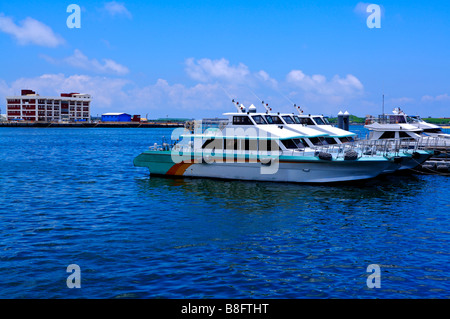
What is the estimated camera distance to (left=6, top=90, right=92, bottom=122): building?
181 metres

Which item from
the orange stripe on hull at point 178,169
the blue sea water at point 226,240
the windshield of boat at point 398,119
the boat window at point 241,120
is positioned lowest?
the blue sea water at point 226,240

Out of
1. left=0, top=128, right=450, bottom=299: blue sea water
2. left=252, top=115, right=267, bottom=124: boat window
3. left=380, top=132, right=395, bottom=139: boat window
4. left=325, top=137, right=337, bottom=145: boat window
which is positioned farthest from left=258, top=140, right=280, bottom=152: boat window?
left=380, top=132, right=395, bottom=139: boat window

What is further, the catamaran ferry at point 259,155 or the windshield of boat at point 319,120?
the windshield of boat at point 319,120

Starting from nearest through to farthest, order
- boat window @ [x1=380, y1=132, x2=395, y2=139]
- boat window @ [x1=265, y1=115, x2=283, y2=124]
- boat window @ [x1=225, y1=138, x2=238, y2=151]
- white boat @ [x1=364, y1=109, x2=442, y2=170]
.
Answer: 1. boat window @ [x1=225, y1=138, x2=238, y2=151]
2. boat window @ [x1=265, y1=115, x2=283, y2=124]
3. white boat @ [x1=364, y1=109, x2=442, y2=170]
4. boat window @ [x1=380, y1=132, x2=395, y2=139]

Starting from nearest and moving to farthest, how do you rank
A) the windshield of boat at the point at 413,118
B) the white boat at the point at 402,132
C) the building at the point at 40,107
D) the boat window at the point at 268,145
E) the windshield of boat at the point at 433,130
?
the boat window at the point at 268,145
the white boat at the point at 402,132
the windshield of boat at the point at 413,118
the windshield of boat at the point at 433,130
the building at the point at 40,107

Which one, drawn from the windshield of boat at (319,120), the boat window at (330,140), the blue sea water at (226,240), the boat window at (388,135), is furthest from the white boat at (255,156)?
the boat window at (388,135)

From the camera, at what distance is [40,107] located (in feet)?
595

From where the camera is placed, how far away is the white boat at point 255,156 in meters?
27.3

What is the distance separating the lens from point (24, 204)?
23.2m

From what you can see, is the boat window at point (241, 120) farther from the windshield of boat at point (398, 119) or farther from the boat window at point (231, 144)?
the windshield of boat at point (398, 119)

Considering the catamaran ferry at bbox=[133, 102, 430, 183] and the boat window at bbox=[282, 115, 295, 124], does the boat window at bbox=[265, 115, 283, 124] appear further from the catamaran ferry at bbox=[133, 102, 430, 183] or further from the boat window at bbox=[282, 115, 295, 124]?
the boat window at bbox=[282, 115, 295, 124]

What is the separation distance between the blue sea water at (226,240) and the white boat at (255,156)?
889 millimetres

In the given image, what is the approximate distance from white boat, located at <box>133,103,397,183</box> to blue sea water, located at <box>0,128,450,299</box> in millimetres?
889

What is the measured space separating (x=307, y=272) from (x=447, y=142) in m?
30.8
